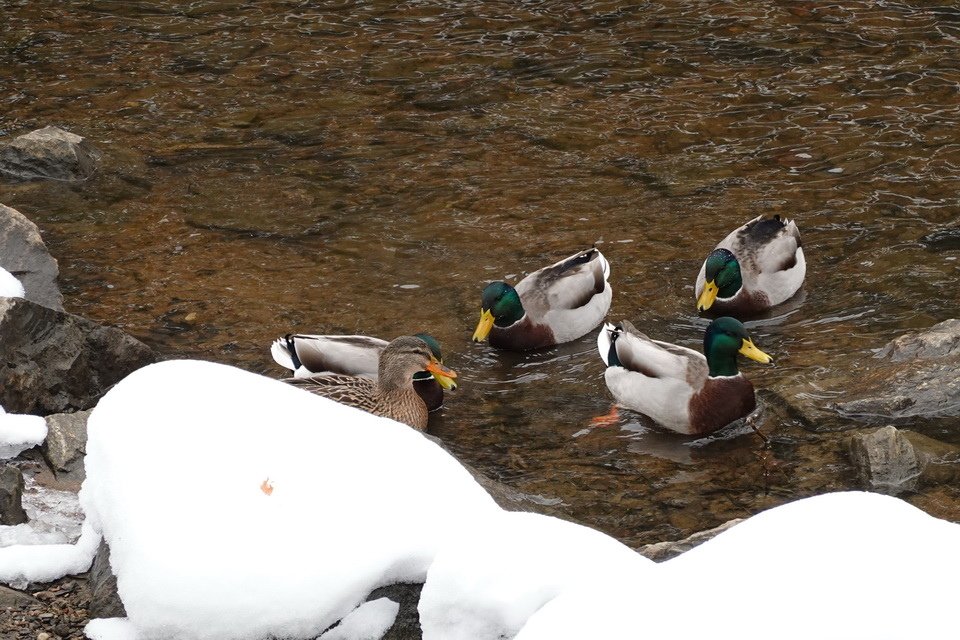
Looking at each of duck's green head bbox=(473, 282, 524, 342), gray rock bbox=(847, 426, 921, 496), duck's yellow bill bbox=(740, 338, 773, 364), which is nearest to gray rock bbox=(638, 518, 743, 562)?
gray rock bbox=(847, 426, 921, 496)

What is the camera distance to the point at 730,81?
1077 cm

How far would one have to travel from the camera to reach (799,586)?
2.72 metres

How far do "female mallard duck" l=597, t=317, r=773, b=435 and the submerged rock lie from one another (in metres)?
0.85

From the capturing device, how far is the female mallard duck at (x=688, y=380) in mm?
6418

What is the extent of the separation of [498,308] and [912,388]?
2363mm

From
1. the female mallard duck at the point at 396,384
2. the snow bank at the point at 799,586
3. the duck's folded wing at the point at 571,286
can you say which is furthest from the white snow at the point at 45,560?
the duck's folded wing at the point at 571,286

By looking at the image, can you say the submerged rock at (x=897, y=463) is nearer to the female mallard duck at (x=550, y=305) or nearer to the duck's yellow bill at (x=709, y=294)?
the duck's yellow bill at (x=709, y=294)

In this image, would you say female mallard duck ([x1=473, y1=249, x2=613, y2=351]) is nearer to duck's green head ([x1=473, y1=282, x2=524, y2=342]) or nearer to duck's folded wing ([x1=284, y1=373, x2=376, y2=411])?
duck's green head ([x1=473, y1=282, x2=524, y2=342])

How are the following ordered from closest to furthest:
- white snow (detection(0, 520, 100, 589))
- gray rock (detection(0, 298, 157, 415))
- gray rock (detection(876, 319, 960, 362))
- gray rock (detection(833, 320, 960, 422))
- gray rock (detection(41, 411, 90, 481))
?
white snow (detection(0, 520, 100, 589))
gray rock (detection(41, 411, 90, 481))
gray rock (detection(0, 298, 157, 415))
gray rock (detection(833, 320, 960, 422))
gray rock (detection(876, 319, 960, 362))

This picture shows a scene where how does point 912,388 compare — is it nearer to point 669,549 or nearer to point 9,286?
point 669,549

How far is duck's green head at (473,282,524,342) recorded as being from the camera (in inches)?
287

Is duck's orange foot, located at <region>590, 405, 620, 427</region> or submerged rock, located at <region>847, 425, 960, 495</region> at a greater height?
submerged rock, located at <region>847, 425, 960, 495</region>

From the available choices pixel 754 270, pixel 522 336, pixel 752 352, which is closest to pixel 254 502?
pixel 752 352

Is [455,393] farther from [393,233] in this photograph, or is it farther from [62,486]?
[62,486]
